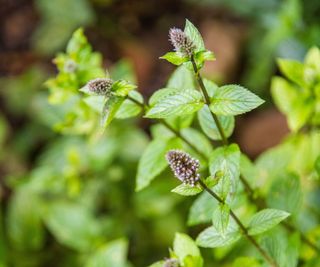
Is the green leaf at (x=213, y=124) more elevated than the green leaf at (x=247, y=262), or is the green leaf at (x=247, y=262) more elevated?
the green leaf at (x=213, y=124)

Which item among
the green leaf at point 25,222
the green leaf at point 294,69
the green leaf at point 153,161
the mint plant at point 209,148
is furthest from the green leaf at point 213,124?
the green leaf at point 25,222

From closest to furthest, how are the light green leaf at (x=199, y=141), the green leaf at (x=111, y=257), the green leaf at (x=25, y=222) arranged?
the light green leaf at (x=199, y=141), the green leaf at (x=111, y=257), the green leaf at (x=25, y=222)

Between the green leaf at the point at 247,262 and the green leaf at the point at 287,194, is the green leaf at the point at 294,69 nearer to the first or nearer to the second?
the green leaf at the point at 287,194

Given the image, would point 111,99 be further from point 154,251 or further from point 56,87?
point 154,251

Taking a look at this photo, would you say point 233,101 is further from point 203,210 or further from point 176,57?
point 203,210

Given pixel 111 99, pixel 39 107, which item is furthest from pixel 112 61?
pixel 111 99

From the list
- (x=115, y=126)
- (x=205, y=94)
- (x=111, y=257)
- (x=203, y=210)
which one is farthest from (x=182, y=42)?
(x=115, y=126)
